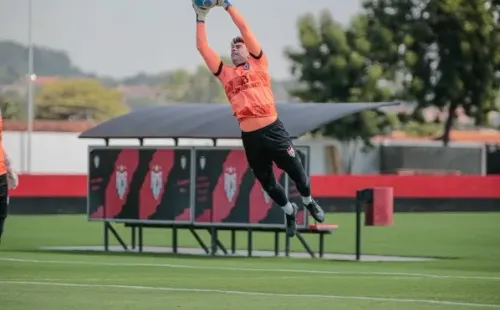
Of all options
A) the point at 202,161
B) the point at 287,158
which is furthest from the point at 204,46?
the point at 202,161

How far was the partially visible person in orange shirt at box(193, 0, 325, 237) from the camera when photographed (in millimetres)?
17281

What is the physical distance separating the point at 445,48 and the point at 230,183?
48007 mm

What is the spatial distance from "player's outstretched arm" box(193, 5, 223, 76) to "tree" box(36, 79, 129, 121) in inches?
3278

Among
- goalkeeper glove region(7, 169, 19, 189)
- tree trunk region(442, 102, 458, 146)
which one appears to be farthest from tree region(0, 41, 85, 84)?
goalkeeper glove region(7, 169, 19, 189)

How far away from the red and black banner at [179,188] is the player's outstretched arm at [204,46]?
8.13 meters

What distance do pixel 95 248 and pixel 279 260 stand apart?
5541mm

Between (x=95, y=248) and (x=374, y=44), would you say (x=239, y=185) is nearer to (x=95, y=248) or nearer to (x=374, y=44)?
(x=95, y=248)

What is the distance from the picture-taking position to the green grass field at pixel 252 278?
14828 mm

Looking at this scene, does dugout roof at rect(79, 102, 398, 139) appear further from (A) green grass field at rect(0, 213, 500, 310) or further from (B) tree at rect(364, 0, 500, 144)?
(B) tree at rect(364, 0, 500, 144)

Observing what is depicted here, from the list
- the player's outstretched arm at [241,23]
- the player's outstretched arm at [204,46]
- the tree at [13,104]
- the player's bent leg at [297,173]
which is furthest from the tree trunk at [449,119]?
the player's outstretched arm at [241,23]

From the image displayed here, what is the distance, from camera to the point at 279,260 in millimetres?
25234

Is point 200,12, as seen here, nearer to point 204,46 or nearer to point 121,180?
point 204,46

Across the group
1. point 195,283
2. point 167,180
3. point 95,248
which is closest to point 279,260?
point 167,180

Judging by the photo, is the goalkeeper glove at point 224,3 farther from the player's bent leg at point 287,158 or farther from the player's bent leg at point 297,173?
the player's bent leg at point 297,173
